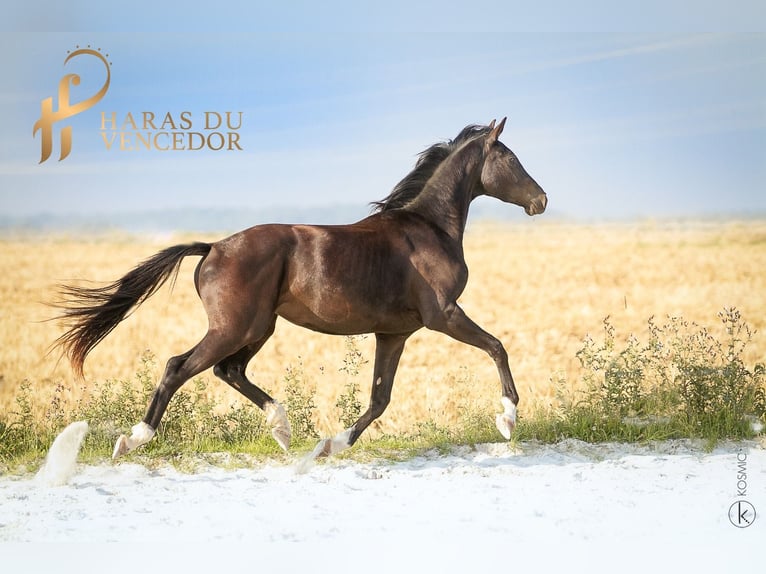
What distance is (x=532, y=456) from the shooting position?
239 inches

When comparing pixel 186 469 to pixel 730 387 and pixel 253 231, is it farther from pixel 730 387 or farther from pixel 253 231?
pixel 730 387

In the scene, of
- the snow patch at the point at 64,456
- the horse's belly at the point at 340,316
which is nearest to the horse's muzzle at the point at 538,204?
the horse's belly at the point at 340,316

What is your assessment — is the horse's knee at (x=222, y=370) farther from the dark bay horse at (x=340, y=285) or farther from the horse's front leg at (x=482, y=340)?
the horse's front leg at (x=482, y=340)

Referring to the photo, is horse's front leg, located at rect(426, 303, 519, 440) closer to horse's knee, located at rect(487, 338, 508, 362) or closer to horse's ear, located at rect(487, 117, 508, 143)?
horse's knee, located at rect(487, 338, 508, 362)

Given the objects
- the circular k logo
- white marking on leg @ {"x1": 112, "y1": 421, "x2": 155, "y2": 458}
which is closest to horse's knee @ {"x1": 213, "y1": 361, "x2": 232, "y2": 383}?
white marking on leg @ {"x1": 112, "y1": 421, "x2": 155, "y2": 458}

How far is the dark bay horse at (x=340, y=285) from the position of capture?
211 inches

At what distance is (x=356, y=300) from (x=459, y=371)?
2.31m

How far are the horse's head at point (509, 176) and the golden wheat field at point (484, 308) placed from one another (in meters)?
1.62

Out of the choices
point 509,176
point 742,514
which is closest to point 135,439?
point 509,176

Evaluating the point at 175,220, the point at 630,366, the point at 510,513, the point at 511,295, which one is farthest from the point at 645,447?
the point at 175,220

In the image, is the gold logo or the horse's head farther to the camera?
the gold logo

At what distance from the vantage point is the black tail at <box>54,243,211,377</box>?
555 cm

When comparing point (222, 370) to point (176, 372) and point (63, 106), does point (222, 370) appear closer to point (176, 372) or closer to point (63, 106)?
point (176, 372)

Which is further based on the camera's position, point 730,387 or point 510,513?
point 730,387
